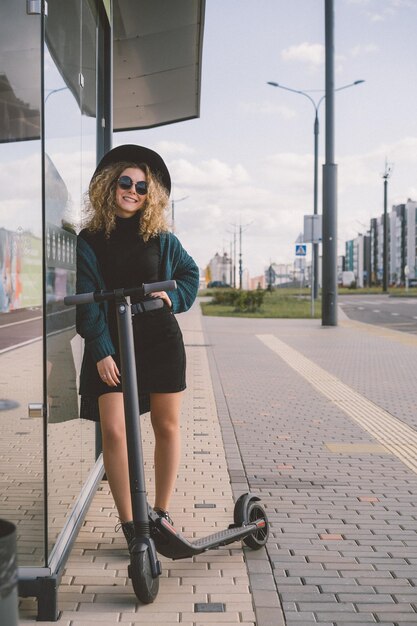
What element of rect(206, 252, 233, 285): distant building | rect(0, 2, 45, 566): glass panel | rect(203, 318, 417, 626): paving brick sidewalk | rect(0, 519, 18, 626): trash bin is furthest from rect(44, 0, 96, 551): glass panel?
rect(206, 252, 233, 285): distant building

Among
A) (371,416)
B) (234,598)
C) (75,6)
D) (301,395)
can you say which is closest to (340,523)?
(234,598)

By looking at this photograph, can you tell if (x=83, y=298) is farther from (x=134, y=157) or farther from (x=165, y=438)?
(x=165, y=438)

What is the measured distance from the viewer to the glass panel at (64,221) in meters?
3.36

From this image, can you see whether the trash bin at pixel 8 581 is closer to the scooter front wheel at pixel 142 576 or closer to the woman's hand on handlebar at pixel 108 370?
the scooter front wheel at pixel 142 576

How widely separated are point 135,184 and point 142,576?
1596mm

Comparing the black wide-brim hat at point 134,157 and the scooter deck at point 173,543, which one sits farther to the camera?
the black wide-brim hat at point 134,157

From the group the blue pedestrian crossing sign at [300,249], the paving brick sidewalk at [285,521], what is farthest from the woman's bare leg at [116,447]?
the blue pedestrian crossing sign at [300,249]

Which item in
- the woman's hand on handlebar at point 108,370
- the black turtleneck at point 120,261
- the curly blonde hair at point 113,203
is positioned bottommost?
the woman's hand on handlebar at point 108,370

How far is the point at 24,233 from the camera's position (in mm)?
3141

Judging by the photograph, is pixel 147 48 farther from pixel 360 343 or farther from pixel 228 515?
pixel 360 343

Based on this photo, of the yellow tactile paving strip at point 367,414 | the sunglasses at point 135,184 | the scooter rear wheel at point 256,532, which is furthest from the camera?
the yellow tactile paving strip at point 367,414

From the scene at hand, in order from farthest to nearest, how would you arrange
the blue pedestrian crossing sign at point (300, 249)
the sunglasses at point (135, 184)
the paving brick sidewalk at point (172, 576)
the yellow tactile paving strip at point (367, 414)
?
the blue pedestrian crossing sign at point (300, 249), the yellow tactile paving strip at point (367, 414), the sunglasses at point (135, 184), the paving brick sidewalk at point (172, 576)

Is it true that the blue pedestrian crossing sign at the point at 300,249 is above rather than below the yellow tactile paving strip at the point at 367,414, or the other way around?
above

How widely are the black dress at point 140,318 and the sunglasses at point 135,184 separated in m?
0.12
